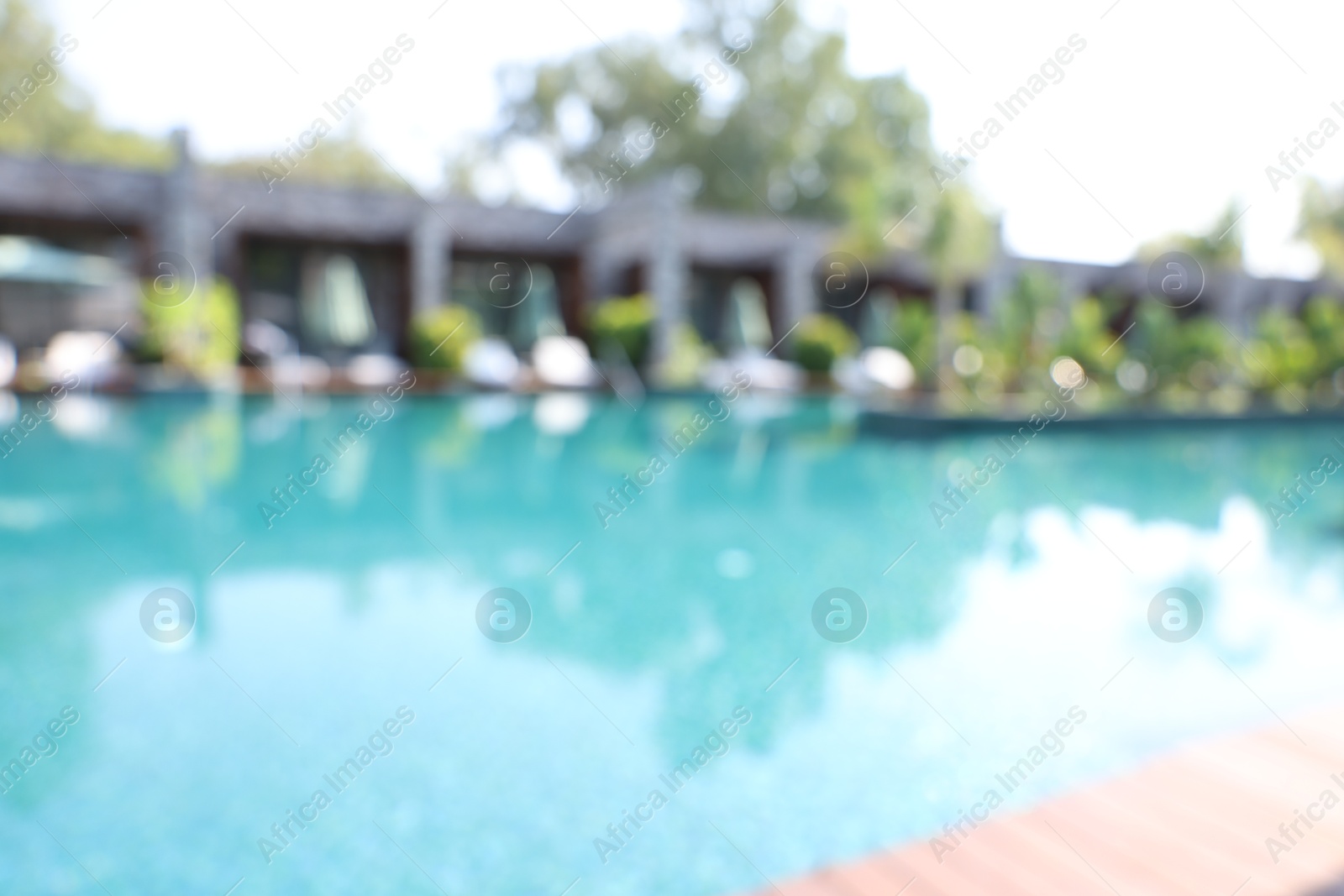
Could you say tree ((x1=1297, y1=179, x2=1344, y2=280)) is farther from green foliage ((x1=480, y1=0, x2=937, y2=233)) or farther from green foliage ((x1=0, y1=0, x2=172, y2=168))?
green foliage ((x1=0, y1=0, x2=172, y2=168))

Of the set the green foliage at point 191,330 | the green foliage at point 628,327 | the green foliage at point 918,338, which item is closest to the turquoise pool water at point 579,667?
the green foliage at point 191,330

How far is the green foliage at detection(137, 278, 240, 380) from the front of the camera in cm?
1558

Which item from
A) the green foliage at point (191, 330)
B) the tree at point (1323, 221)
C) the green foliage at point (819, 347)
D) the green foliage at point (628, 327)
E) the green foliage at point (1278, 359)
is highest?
the tree at point (1323, 221)

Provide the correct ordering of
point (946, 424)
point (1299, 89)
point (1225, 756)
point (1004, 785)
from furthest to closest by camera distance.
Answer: point (946, 424), point (1299, 89), point (1004, 785), point (1225, 756)

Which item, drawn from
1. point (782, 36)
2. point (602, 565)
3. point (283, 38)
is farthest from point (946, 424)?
point (782, 36)

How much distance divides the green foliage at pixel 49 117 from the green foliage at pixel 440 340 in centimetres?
1617

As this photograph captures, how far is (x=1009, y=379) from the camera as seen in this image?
55.2 ft

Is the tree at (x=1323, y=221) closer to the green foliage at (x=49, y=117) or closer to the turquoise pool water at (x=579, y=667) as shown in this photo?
the turquoise pool water at (x=579, y=667)

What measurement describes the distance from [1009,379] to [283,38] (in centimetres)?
1290

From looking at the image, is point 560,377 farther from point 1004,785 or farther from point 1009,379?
point 1004,785

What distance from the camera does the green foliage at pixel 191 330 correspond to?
15578 mm

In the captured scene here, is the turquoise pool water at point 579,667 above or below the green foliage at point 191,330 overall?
above

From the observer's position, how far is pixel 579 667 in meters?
4.29

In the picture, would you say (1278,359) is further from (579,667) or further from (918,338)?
(579,667)
